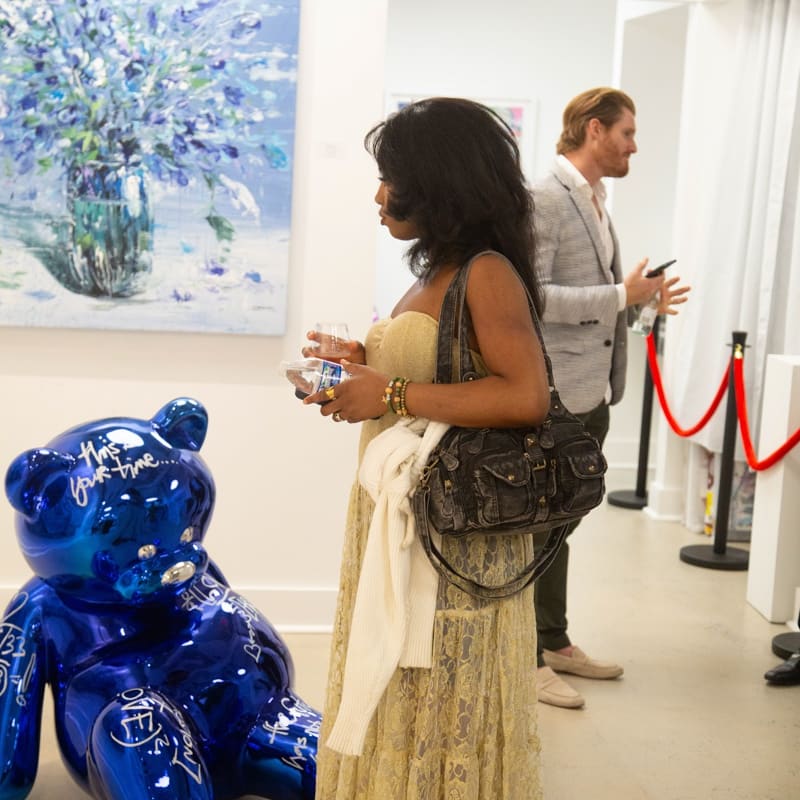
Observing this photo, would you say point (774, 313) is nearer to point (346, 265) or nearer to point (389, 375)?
point (346, 265)

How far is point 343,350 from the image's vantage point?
7.29 feet

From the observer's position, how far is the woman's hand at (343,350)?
86.8 inches

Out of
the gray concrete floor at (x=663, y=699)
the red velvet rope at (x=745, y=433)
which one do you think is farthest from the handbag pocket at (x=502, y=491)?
the red velvet rope at (x=745, y=433)

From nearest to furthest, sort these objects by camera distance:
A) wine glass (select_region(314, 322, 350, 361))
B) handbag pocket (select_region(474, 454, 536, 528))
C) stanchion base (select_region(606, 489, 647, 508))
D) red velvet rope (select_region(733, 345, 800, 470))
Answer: handbag pocket (select_region(474, 454, 536, 528)) → wine glass (select_region(314, 322, 350, 361)) → red velvet rope (select_region(733, 345, 800, 470)) → stanchion base (select_region(606, 489, 647, 508))

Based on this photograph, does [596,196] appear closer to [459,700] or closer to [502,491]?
[502,491]

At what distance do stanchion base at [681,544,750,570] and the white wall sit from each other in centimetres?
204

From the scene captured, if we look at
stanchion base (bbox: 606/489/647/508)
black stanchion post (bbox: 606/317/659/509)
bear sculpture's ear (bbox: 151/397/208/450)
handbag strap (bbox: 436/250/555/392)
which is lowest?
stanchion base (bbox: 606/489/647/508)

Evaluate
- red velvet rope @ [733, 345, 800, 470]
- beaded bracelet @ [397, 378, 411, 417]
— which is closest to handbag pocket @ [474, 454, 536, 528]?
beaded bracelet @ [397, 378, 411, 417]

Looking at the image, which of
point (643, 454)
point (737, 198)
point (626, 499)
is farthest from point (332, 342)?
point (643, 454)

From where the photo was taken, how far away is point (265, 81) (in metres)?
3.89

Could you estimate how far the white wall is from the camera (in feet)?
13.0

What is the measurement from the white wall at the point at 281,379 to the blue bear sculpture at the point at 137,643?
1307 mm

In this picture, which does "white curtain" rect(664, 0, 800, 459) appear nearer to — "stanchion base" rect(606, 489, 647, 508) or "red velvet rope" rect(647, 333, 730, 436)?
"red velvet rope" rect(647, 333, 730, 436)

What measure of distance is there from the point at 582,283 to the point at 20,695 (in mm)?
2016
